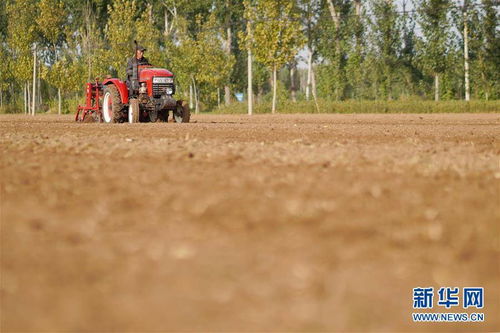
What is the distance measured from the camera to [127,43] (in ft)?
165

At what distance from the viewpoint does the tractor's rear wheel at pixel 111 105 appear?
2050 centimetres

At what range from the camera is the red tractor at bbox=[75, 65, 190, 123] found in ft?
65.7

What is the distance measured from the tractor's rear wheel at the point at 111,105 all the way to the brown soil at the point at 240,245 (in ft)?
42.4

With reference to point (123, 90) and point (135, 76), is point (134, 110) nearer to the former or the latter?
point (123, 90)

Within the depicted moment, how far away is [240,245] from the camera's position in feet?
14.1

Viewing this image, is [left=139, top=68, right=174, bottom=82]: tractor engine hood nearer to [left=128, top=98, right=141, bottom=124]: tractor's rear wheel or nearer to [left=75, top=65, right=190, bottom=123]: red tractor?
[left=75, top=65, right=190, bottom=123]: red tractor

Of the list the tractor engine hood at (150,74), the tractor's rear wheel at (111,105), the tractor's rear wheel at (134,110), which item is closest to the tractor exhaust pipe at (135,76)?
the tractor engine hood at (150,74)

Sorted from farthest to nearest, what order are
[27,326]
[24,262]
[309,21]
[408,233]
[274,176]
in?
[309,21] < [274,176] < [408,233] < [24,262] < [27,326]

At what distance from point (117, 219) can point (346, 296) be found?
198 centimetres

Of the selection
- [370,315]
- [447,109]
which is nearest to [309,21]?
[447,109]

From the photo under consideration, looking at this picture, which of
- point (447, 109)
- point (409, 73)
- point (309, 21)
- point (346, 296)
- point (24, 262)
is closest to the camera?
point (346, 296)

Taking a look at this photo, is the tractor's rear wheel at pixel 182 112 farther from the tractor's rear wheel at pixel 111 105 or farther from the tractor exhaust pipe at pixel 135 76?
the tractor's rear wheel at pixel 111 105

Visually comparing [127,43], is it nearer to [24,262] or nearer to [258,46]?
[258,46]

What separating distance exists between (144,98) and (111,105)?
1.89 m
